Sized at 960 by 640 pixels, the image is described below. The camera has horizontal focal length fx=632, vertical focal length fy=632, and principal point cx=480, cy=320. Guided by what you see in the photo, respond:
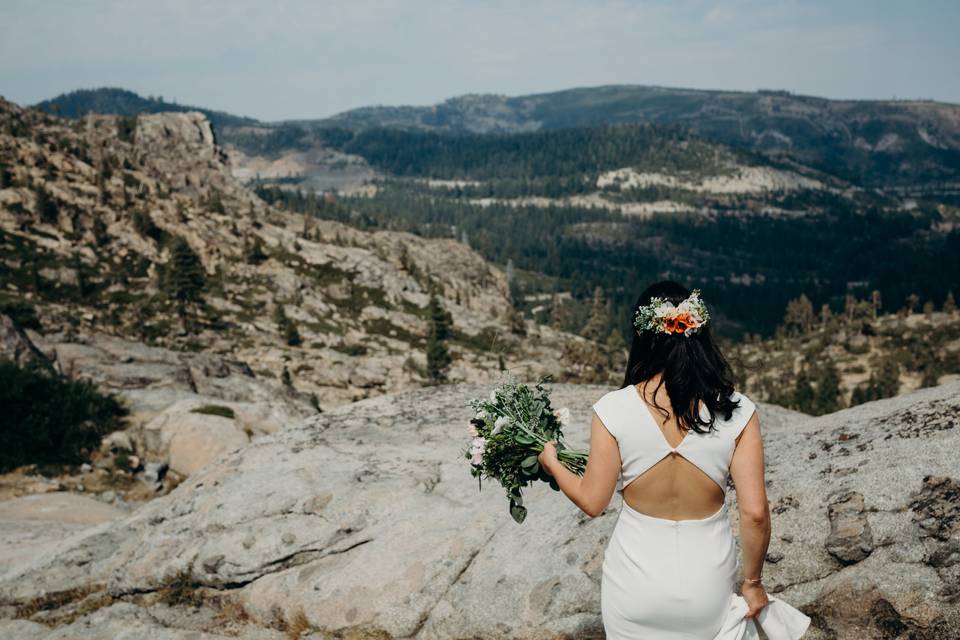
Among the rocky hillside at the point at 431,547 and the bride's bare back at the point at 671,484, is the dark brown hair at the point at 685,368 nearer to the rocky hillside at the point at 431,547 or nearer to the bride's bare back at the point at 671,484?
the bride's bare back at the point at 671,484

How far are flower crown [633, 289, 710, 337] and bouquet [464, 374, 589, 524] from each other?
2000mm

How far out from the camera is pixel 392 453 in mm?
15961

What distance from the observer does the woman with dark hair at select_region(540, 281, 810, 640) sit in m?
5.20

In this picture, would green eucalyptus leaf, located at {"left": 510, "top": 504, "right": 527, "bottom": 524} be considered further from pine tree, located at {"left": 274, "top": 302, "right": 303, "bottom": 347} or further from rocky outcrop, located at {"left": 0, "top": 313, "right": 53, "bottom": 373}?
Answer: pine tree, located at {"left": 274, "top": 302, "right": 303, "bottom": 347}

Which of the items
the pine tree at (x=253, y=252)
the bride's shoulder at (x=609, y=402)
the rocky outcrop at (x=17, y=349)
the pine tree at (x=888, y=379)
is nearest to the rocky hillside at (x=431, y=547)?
the bride's shoulder at (x=609, y=402)

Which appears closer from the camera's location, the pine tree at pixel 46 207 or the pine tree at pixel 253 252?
the pine tree at pixel 46 207

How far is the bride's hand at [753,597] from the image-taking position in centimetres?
555

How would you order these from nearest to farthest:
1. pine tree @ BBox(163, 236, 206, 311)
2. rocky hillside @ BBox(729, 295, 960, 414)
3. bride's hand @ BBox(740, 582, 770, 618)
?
bride's hand @ BBox(740, 582, 770, 618)
rocky hillside @ BBox(729, 295, 960, 414)
pine tree @ BBox(163, 236, 206, 311)

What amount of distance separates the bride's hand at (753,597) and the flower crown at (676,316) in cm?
235

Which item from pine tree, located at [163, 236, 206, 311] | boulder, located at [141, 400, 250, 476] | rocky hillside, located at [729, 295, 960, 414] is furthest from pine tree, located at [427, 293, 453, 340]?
boulder, located at [141, 400, 250, 476]

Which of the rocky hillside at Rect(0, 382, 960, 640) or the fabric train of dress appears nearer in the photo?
the fabric train of dress

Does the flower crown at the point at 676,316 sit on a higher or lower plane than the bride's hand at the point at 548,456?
higher

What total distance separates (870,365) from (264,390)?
7595cm

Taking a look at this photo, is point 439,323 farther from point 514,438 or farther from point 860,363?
point 514,438
